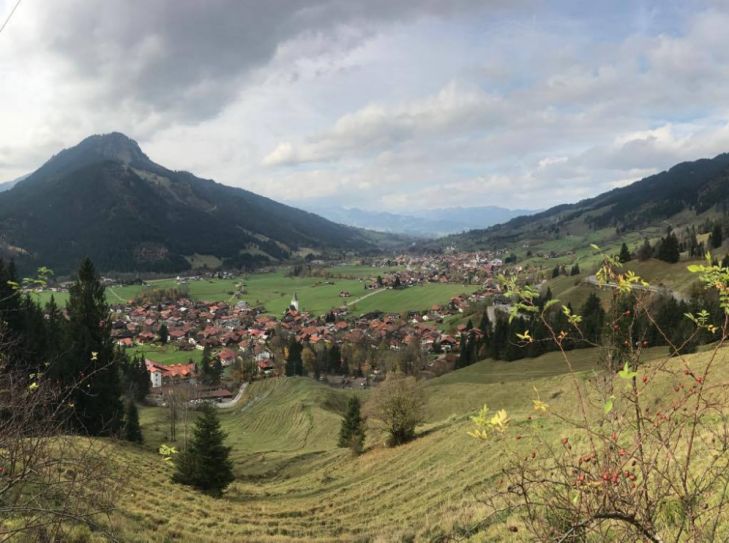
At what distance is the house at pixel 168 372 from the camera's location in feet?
303

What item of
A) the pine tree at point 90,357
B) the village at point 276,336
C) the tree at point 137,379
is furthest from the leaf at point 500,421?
the tree at point 137,379

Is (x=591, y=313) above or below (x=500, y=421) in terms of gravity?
below

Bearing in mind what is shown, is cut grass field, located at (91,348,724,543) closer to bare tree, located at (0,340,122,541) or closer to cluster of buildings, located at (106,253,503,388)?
bare tree, located at (0,340,122,541)

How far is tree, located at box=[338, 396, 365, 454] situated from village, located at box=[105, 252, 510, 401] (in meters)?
40.0

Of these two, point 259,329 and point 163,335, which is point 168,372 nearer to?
point 163,335

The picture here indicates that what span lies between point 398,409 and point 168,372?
3173 inches

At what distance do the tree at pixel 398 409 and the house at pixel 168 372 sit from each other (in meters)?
72.7

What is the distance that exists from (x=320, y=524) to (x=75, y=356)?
70.1ft

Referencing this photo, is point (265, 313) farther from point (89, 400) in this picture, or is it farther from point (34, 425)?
point (34, 425)

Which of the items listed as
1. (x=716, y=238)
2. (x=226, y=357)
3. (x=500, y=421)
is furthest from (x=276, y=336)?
(x=716, y=238)

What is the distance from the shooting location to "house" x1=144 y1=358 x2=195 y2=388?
92.5m

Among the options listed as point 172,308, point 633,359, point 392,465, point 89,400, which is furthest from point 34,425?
point 172,308

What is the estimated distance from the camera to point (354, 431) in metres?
31.5

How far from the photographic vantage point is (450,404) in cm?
4709
